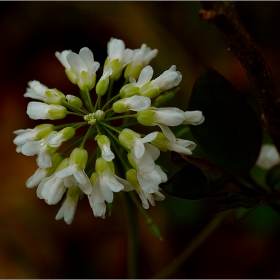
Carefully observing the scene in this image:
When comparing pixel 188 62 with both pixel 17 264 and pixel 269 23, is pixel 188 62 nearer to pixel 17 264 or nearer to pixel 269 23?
pixel 269 23

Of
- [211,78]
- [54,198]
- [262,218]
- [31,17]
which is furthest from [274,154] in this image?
[31,17]

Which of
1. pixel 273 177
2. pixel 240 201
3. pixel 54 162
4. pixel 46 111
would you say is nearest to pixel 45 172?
pixel 54 162

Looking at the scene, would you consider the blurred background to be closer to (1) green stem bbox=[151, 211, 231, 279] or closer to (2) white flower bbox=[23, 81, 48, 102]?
(1) green stem bbox=[151, 211, 231, 279]

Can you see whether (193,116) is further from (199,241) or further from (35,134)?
(199,241)

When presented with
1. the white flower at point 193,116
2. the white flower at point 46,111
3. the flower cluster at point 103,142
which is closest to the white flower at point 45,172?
the flower cluster at point 103,142

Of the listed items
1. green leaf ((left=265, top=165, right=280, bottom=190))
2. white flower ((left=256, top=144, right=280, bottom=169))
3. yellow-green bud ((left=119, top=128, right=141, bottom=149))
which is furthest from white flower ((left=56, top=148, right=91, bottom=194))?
white flower ((left=256, top=144, right=280, bottom=169))
